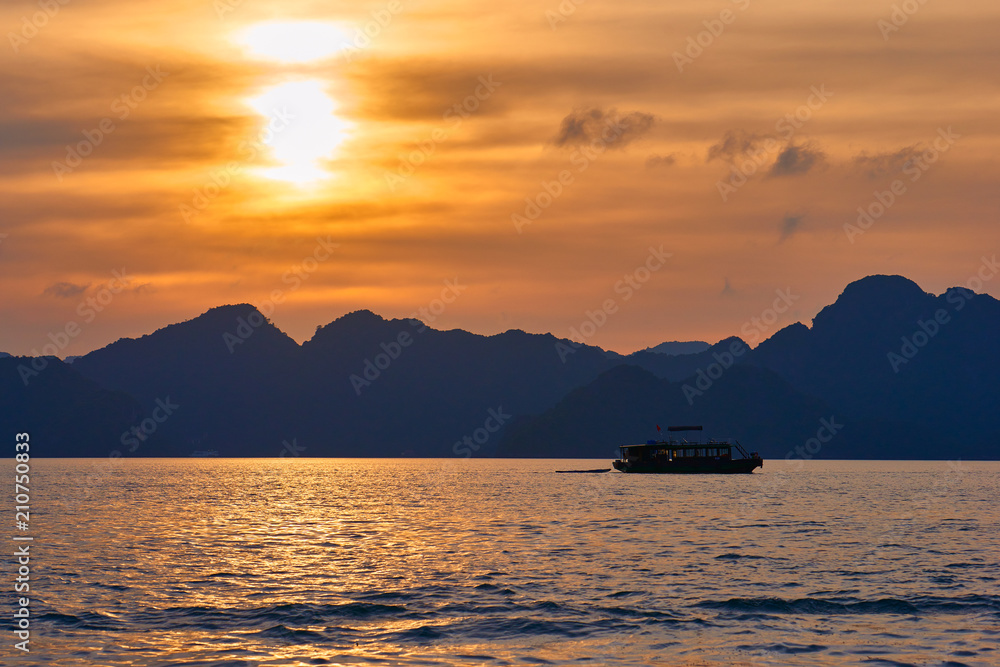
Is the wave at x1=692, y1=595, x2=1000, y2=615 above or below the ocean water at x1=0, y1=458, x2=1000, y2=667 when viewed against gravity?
above

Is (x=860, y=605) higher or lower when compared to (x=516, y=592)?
higher

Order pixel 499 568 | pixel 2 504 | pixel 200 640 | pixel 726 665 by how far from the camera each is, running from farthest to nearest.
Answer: pixel 2 504 < pixel 499 568 < pixel 200 640 < pixel 726 665

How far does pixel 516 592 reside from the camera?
49.8 meters

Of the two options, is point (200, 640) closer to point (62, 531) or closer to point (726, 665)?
point (726, 665)

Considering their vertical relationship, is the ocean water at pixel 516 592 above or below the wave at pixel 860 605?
below

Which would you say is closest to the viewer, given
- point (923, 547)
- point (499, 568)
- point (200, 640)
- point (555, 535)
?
point (200, 640)

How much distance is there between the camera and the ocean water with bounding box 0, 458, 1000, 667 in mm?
37375

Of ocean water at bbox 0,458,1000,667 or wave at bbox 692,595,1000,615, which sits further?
wave at bbox 692,595,1000,615

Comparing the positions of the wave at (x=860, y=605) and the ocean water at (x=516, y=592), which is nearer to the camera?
the ocean water at (x=516, y=592)

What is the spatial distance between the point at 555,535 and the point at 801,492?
317 ft

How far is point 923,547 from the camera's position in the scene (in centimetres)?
7206

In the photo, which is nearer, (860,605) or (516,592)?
(860,605)

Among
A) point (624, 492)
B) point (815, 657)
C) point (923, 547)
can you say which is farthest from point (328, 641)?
point (624, 492)

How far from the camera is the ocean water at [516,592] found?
3738cm
